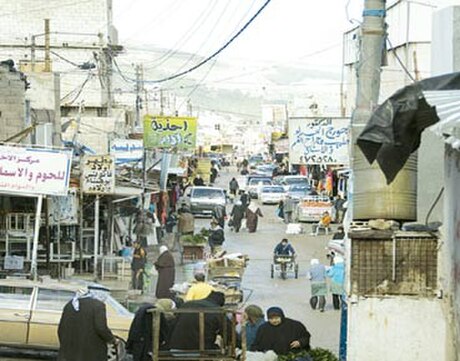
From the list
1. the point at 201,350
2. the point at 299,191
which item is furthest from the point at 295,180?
the point at 201,350

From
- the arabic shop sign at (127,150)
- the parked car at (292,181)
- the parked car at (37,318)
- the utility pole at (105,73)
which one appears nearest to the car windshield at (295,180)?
the parked car at (292,181)

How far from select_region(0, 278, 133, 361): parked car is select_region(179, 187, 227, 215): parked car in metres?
30.3

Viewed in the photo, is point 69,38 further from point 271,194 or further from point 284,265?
point 284,265

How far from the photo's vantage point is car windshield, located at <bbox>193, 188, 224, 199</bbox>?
152 feet

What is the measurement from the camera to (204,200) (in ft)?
151

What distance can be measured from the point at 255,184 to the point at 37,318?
4589cm

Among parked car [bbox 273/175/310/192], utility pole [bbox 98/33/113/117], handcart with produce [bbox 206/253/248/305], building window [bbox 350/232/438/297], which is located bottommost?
handcart with produce [bbox 206/253/248/305]

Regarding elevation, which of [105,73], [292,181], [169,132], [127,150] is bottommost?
[292,181]

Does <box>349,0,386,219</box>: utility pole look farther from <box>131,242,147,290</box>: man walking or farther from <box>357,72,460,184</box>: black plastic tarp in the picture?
<box>131,242,147,290</box>: man walking

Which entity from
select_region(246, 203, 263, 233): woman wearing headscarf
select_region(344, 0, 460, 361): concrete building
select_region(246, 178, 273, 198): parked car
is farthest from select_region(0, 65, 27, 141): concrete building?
select_region(246, 178, 273, 198): parked car

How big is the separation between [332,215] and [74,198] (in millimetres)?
21457

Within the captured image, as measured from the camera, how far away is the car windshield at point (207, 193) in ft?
152

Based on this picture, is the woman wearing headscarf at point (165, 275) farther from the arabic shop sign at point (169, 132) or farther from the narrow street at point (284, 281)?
the arabic shop sign at point (169, 132)

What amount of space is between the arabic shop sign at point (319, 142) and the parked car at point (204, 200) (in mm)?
21811
